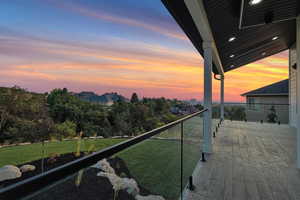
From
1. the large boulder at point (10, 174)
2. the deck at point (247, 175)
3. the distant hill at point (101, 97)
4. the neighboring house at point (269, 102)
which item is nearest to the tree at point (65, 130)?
the distant hill at point (101, 97)

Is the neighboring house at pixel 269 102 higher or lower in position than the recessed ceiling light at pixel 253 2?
lower

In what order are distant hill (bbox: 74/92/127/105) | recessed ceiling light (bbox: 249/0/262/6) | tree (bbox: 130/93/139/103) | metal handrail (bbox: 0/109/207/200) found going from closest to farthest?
1. metal handrail (bbox: 0/109/207/200)
2. recessed ceiling light (bbox: 249/0/262/6)
3. tree (bbox: 130/93/139/103)
4. distant hill (bbox: 74/92/127/105)

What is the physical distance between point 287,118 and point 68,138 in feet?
44.5

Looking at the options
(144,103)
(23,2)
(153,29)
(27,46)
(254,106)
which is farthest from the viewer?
(144,103)

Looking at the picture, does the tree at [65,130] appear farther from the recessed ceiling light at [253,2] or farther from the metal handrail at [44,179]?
the metal handrail at [44,179]

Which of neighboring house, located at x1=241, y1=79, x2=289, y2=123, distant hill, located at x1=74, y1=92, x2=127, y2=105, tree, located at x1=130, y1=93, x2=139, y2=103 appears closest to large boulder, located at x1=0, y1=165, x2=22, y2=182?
neighboring house, located at x1=241, y1=79, x2=289, y2=123

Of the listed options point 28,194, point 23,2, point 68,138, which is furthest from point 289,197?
point 68,138

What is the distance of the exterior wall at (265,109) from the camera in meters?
9.76

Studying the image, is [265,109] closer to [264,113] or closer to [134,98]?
[264,113]

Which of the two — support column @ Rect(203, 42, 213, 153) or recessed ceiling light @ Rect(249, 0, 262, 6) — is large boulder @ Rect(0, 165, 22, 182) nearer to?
support column @ Rect(203, 42, 213, 153)

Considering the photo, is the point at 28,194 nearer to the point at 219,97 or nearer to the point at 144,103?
the point at 219,97

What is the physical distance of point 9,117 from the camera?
12875 mm

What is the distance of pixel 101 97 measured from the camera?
669 inches

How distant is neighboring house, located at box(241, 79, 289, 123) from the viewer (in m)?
9.88
